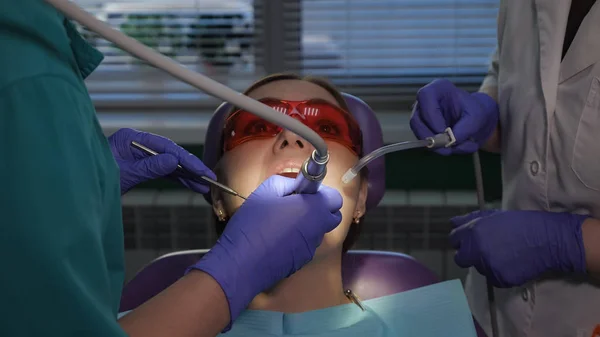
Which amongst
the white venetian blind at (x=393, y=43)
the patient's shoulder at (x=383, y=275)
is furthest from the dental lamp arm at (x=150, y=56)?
the white venetian blind at (x=393, y=43)

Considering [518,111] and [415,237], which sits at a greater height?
[518,111]

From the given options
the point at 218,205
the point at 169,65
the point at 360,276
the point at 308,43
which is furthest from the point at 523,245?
the point at 308,43

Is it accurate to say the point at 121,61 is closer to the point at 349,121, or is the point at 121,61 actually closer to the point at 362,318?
the point at 349,121

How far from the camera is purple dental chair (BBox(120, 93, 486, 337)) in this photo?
5.54 feet

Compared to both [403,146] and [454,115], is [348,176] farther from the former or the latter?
[454,115]

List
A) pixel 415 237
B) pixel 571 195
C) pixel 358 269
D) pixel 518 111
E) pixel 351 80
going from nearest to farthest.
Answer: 1. pixel 571 195
2. pixel 518 111
3. pixel 358 269
4. pixel 415 237
5. pixel 351 80

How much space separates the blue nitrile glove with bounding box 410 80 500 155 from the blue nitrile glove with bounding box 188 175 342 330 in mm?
415

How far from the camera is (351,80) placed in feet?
9.12

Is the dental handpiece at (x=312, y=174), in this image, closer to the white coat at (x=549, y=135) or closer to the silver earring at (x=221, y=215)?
the silver earring at (x=221, y=215)

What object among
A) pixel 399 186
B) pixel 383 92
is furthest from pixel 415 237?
pixel 383 92

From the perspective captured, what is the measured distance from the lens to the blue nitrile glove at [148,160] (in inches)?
54.1

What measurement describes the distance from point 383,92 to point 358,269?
1.19 metres

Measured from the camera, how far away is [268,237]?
1085 millimetres

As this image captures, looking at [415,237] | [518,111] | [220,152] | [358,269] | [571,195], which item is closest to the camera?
[571,195]
